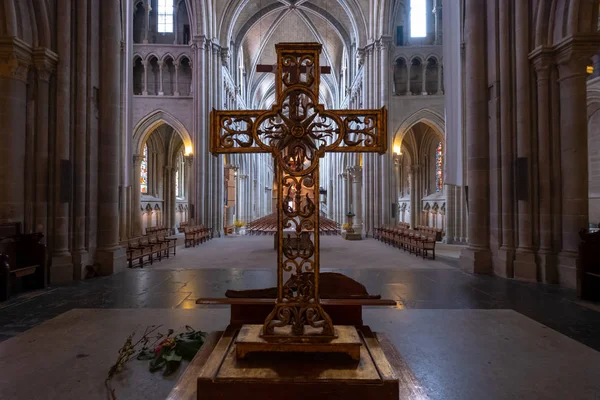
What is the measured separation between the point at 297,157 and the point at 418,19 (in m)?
22.7

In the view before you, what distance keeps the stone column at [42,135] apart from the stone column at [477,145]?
9579mm

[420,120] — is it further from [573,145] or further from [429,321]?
[429,321]

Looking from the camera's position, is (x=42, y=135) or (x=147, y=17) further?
(x=147, y=17)

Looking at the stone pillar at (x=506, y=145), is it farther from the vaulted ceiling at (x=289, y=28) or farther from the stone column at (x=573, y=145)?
the vaulted ceiling at (x=289, y=28)

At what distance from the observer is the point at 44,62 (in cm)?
741

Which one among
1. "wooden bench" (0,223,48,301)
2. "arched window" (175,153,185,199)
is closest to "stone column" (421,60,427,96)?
"wooden bench" (0,223,48,301)

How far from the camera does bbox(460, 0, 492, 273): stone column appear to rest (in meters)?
8.40

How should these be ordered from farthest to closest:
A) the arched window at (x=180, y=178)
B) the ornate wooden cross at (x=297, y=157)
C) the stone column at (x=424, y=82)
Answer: the arched window at (x=180, y=178)
the stone column at (x=424, y=82)
the ornate wooden cross at (x=297, y=157)

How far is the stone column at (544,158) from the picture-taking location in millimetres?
7332

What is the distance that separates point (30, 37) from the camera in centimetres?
744

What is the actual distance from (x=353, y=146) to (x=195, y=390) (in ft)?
6.16

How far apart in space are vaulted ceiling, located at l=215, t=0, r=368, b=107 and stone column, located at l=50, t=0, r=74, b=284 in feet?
54.3

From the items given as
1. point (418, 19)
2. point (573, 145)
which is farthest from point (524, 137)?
point (418, 19)

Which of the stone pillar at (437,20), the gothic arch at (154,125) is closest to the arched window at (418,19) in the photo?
the stone pillar at (437,20)
